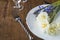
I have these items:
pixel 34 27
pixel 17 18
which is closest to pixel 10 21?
pixel 17 18

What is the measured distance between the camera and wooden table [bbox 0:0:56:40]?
0.80m

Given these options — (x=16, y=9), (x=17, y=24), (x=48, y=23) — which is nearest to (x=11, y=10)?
(x=16, y=9)

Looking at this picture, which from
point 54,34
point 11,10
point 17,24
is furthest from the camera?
point 11,10

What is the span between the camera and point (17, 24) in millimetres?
867

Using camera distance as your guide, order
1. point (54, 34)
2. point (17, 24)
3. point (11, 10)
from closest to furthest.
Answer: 1. point (54, 34)
2. point (17, 24)
3. point (11, 10)

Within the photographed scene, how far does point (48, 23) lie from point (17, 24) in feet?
0.58

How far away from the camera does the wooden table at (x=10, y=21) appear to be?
80cm

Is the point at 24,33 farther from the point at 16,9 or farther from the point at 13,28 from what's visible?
the point at 16,9

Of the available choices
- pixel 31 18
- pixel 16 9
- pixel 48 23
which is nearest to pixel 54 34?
pixel 48 23

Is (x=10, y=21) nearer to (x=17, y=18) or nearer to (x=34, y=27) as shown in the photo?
(x=17, y=18)

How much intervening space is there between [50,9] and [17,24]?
192 mm

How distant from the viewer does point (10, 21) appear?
89 centimetres

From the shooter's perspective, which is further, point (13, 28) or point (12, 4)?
point (12, 4)

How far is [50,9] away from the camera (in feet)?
2.90
